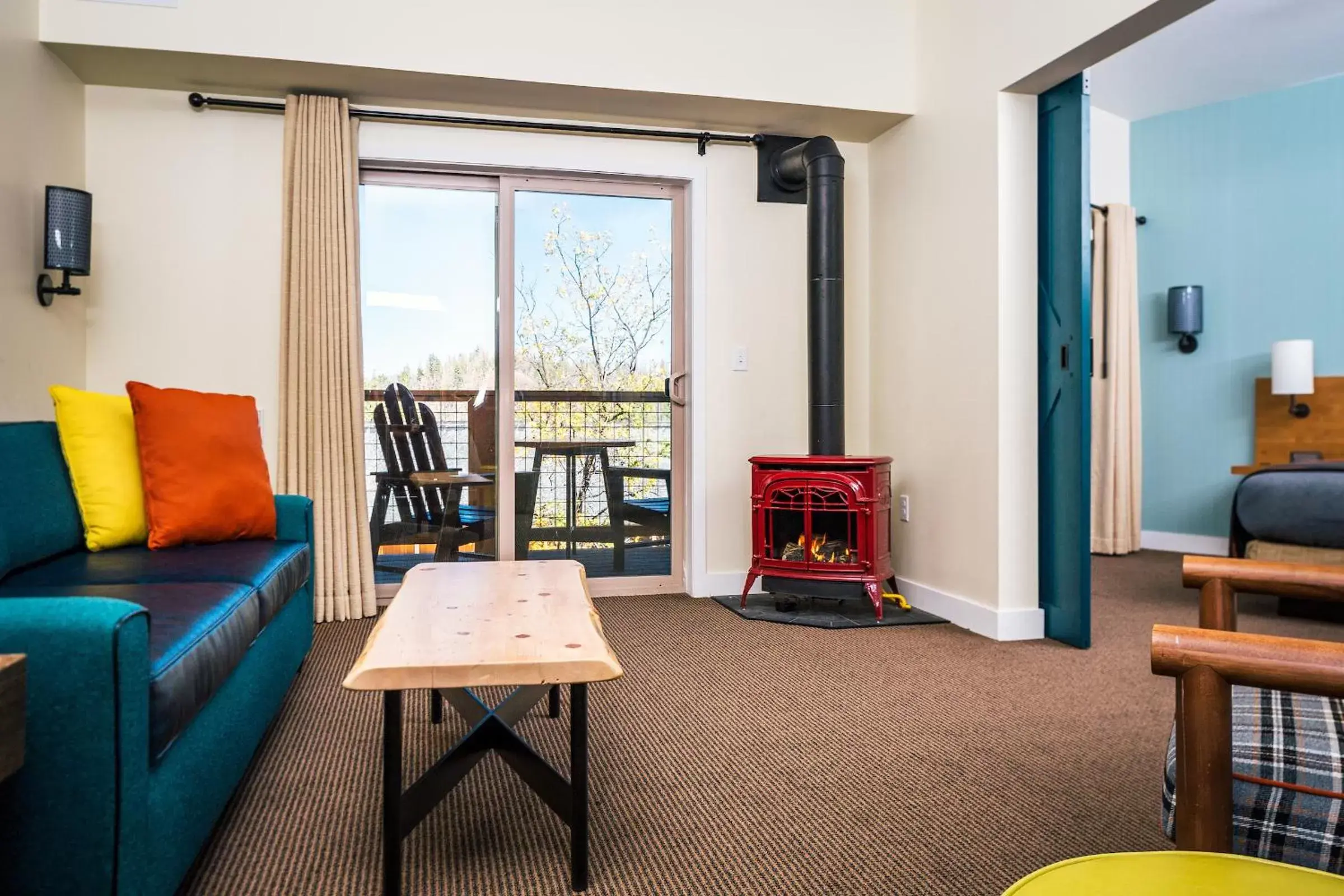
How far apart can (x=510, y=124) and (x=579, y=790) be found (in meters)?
3.21

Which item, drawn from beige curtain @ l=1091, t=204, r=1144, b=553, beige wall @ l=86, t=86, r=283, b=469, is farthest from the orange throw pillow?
beige curtain @ l=1091, t=204, r=1144, b=553

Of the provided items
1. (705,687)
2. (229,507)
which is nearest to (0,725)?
(229,507)

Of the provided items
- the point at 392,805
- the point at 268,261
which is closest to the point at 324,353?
the point at 268,261

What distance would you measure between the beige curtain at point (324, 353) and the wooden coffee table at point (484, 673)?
6.03 feet

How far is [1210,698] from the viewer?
0.99 m

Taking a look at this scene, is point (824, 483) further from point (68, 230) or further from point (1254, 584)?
point (68, 230)

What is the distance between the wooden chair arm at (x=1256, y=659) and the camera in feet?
3.06

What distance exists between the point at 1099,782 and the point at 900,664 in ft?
3.40

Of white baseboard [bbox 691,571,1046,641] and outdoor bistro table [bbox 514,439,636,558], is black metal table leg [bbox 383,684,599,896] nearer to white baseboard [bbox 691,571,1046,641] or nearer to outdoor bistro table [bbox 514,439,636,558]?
white baseboard [bbox 691,571,1046,641]

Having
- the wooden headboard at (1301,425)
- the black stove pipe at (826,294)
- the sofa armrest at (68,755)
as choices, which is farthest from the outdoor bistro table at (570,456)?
the wooden headboard at (1301,425)

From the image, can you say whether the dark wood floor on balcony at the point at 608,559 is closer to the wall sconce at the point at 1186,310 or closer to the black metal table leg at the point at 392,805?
the black metal table leg at the point at 392,805

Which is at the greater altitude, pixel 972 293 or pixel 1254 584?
pixel 972 293

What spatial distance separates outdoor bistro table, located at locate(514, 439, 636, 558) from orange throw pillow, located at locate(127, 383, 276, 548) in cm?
150

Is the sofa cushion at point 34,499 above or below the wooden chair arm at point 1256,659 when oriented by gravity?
above
